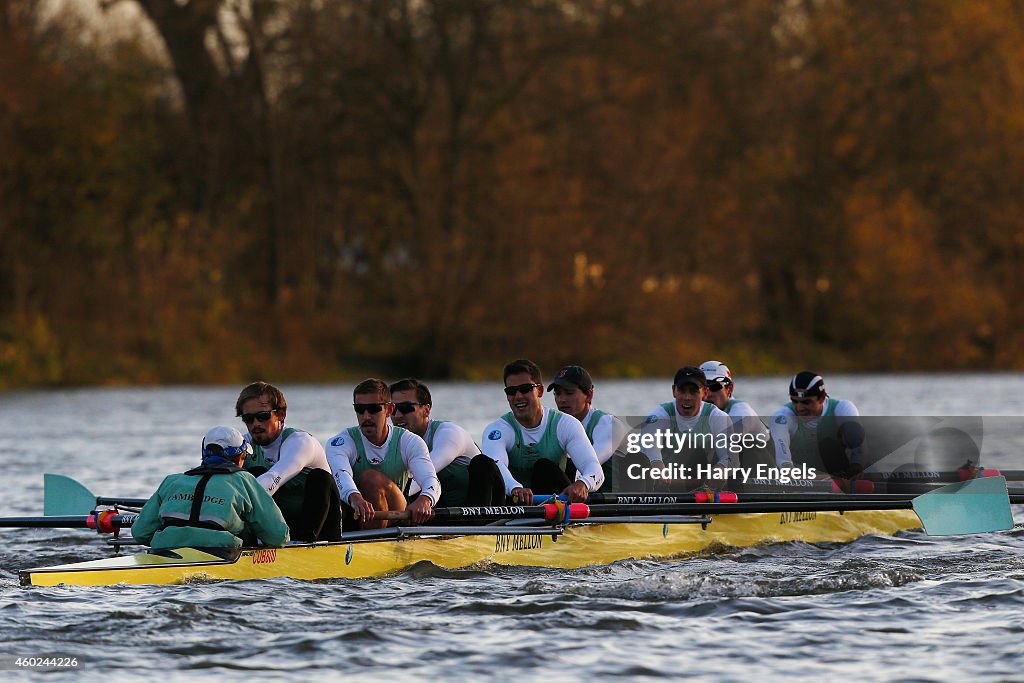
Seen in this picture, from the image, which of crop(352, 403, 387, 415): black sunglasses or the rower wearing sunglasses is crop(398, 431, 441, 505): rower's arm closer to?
crop(352, 403, 387, 415): black sunglasses

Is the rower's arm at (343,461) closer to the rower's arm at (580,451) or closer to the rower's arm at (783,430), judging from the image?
the rower's arm at (580,451)

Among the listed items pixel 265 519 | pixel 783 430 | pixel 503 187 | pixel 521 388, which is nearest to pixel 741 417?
pixel 783 430

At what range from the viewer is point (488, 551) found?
12.6m

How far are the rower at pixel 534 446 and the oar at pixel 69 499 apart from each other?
116 inches

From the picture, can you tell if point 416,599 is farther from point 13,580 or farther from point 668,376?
point 668,376

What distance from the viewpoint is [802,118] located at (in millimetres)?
49781

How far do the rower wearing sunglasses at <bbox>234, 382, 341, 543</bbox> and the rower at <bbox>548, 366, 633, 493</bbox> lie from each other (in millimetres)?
2516

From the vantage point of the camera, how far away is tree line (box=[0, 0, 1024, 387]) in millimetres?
38688

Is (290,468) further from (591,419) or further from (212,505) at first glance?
(591,419)

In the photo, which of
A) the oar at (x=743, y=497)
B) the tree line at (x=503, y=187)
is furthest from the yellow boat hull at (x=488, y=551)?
the tree line at (x=503, y=187)

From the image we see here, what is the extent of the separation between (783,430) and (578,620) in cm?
540

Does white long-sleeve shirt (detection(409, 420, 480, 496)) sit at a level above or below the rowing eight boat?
above

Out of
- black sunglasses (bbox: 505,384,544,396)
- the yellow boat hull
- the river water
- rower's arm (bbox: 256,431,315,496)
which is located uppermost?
black sunglasses (bbox: 505,384,544,396)

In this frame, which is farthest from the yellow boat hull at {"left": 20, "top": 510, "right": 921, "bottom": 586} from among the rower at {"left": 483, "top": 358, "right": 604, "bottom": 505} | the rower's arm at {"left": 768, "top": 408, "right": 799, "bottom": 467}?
the rower's arm at {"left": 768, "top": 408, "right": 799, "bottom": 467}
